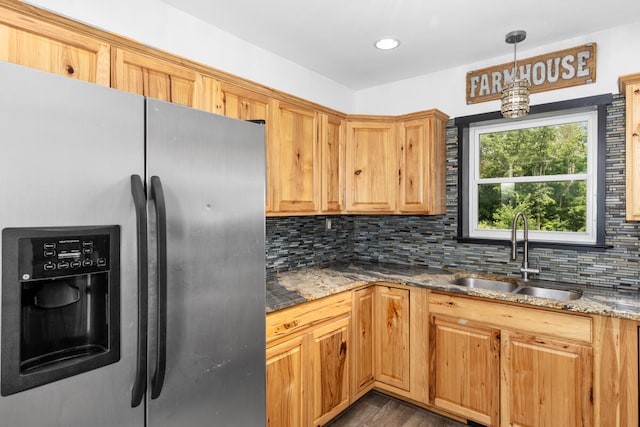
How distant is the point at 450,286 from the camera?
2.29 m

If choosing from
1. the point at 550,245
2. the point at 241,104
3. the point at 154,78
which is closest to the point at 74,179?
the point at 154,78

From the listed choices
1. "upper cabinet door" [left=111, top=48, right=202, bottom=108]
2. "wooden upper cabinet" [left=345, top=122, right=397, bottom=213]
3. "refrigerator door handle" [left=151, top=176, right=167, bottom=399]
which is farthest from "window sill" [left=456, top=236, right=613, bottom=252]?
"refrigerator door handle" [left=151, top=176, right=167, bottom=399]

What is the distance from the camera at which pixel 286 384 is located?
1907 millimetres

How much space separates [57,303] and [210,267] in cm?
44

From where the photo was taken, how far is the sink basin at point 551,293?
2223mm

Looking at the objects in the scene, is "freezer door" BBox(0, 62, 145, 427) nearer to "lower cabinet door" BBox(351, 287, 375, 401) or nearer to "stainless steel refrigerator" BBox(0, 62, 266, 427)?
"stainless steel refrigerator" BBox(0, 62, 266, 427)

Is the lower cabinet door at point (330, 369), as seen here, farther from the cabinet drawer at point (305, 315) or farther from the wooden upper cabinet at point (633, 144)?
the wooden upper cabinet at point (633, 144)

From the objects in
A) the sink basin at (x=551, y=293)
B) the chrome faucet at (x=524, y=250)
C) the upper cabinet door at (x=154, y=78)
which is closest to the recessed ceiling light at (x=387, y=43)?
the upper cabinet door at (x=154, y=78)

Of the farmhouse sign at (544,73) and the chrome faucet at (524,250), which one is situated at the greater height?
the farmhouse sign at (544,73)

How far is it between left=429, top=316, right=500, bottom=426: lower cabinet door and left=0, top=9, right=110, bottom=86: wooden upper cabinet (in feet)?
7.45

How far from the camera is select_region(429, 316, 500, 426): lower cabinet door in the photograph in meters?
2.14

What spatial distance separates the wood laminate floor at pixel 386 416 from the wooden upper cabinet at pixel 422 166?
4.55 ft

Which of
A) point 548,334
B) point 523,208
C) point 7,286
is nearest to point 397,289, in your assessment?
point 548,334

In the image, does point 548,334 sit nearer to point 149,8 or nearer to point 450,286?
point 450,286
